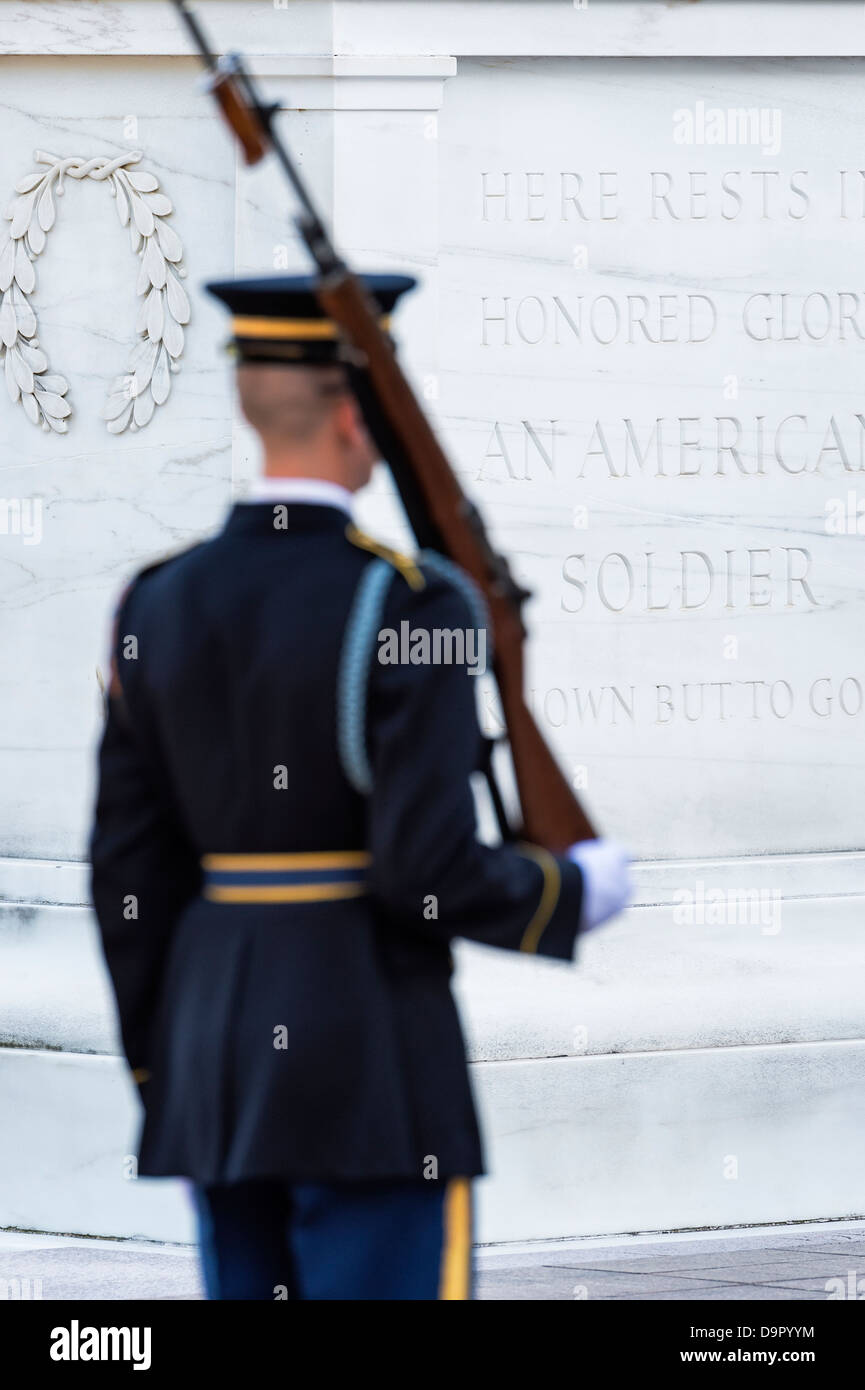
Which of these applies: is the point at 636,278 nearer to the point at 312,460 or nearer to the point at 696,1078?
the point at 696,1078

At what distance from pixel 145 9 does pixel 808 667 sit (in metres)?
2.46

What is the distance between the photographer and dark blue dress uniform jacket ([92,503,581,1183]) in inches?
84.7

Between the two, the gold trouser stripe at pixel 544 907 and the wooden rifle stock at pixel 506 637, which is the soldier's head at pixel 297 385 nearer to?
the wooden rifle stock at pixel 506 637

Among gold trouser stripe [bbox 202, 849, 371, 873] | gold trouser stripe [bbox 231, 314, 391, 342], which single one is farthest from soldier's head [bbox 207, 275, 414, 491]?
gold trouser stripe [bbox 202, 849, 371, 873]

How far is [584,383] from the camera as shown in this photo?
5.01 meters

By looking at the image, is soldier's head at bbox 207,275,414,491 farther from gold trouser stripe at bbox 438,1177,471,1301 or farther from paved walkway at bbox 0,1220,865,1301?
paved walkway at bbox 0,1220,865,1301

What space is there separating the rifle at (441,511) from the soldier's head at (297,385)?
0.11 ft

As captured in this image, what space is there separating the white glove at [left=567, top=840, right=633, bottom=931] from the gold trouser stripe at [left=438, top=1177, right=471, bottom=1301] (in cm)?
Result: 35

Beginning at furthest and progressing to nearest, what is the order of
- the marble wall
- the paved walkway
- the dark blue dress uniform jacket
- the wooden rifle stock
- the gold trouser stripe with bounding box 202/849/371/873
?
the marble wall
the paved walkway
the wooden rifle stock
the gold trouser stripe with bounding box 202/849/371/873
the dark blue dress uniform jacket

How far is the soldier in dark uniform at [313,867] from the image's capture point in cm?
219

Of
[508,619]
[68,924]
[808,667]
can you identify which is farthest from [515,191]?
[508,619]

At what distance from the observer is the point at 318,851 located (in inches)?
88.7

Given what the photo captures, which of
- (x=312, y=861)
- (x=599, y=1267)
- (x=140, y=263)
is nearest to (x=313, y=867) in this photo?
(x=312, y=861)

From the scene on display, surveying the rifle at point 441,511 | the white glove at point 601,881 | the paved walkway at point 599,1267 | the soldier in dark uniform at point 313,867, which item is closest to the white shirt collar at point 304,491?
the soldier in dark uniform at point 313,867
